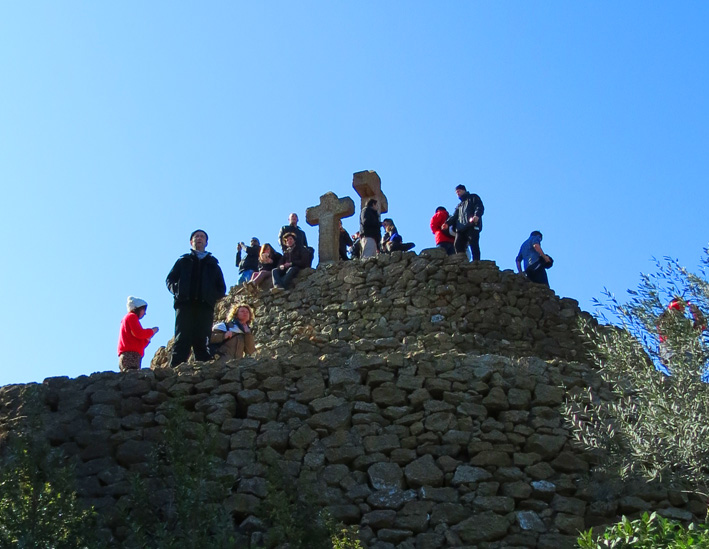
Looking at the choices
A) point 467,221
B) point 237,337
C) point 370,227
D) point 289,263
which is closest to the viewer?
point 237,337

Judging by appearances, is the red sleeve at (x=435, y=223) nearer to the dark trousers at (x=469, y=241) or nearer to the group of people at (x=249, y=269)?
the group of people at (x=249, y=269)

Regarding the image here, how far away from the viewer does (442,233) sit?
1916 centimetres

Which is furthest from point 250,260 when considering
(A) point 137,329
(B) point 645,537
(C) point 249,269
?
(B) point 645,537

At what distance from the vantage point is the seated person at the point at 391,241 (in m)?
19.8

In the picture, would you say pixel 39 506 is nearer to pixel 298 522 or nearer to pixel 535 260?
pixel 298 522

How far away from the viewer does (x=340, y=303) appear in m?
18.1

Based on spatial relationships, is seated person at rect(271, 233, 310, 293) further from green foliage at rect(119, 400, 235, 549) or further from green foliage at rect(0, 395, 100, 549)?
green foliage at rect(0, 395, 100, 549)

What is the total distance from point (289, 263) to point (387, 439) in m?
9.00

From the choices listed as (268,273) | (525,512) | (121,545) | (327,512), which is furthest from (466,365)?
(268,273)

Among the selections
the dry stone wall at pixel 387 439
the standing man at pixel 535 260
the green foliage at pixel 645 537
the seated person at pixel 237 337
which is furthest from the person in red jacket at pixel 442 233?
the green foliage at pixel 645 537

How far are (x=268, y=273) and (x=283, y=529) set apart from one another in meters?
10.9

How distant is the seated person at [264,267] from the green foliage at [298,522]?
968cm

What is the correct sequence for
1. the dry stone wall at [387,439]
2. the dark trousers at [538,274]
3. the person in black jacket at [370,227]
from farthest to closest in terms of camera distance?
the person in black jacket at [370,227]
the dark trousers at [538,274]
the dry stone wall at [387,439]

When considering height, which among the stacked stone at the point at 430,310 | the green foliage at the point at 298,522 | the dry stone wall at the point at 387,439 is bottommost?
the green foliage at the point at 298,522
